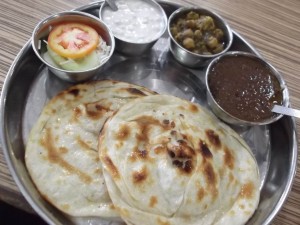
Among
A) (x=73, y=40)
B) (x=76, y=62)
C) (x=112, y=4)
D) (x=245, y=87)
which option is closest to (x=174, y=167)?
(x=245, y=87)

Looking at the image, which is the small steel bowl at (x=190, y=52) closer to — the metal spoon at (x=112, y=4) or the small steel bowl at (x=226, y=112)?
the small steel bowl at (x=226, y=112)

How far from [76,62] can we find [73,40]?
0.16 metres

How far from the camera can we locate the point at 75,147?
2.07 metres

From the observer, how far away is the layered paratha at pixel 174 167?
192 cm

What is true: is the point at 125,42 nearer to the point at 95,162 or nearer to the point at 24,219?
the point at 95,162

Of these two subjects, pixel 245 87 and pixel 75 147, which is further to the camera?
pixel 245 87

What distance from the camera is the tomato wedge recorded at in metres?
2.33

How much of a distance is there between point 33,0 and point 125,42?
0.82 metres

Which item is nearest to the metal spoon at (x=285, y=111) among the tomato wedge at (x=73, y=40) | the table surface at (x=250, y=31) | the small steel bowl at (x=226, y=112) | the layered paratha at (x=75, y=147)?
the small steel bowl at (x=226, y=112)

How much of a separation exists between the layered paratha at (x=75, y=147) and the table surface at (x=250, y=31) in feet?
0.61

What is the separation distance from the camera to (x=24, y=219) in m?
2.48

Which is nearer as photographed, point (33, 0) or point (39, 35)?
point (39, 35)

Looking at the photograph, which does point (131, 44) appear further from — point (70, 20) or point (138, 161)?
point (138, 161)

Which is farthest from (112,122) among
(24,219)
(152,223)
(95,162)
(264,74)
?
Answer: (264,74)
